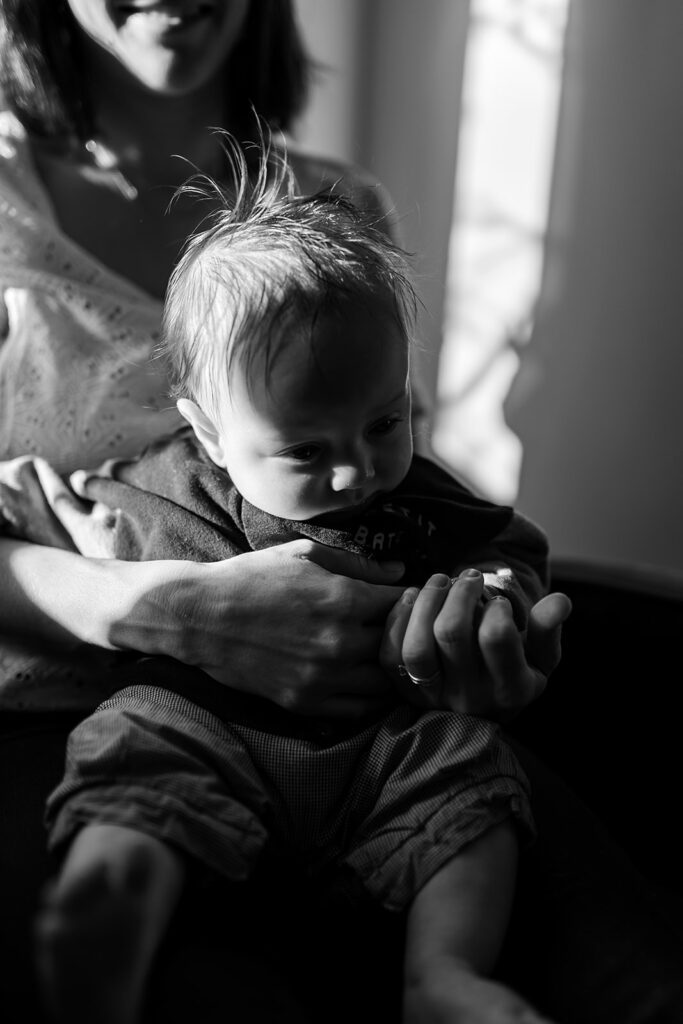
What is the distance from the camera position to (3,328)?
3.94 ft

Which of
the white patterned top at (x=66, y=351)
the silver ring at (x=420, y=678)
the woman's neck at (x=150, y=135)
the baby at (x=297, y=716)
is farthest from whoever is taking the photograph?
the woman's neck at (x=150, y=135)

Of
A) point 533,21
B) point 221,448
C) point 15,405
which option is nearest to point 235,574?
point 221,448

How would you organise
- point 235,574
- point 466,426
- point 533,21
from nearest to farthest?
1. point 235,574
2. point 533,21
3. point 466,426

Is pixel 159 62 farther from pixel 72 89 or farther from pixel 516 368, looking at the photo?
pixel 516 368

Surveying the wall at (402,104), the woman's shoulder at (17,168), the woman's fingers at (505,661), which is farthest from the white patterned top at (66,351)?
the wall at (402,104)

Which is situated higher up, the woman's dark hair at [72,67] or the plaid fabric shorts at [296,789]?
the woman's dark hair at [72,67]

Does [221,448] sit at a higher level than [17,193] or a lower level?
lower

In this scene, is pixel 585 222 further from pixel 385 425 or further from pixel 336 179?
pixel 385 425

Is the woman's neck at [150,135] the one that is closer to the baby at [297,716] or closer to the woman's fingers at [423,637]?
the baby at [297,716]

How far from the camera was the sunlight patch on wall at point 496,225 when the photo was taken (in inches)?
67.9

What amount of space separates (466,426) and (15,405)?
1.09m

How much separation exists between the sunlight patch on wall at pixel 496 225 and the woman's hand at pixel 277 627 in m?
1.02

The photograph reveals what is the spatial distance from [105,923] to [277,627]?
315 mm

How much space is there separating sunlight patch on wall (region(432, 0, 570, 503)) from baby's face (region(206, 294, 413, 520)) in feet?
3.33
